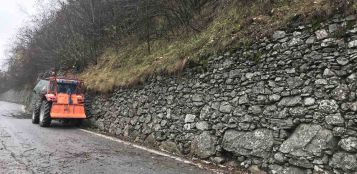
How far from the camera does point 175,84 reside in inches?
420

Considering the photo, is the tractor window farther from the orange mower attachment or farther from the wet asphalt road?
the wet asphalt road

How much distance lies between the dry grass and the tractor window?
0.71 metres

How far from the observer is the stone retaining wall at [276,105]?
624cm

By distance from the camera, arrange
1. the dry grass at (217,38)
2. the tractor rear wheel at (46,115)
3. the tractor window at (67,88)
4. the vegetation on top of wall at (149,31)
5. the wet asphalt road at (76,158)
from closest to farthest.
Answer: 1. the wet asphalt road at (76,158)
2. the dry grass at (217,38)
3. the vegetation on top of wall at (149,31)
4. the tractor rear wheel at (46,115)
5. the tractor window at (67,88)

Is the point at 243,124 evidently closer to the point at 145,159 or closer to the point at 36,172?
the point at 145,159

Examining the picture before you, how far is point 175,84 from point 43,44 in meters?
23.9

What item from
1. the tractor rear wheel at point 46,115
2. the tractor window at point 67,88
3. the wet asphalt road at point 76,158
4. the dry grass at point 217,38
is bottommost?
the wet asphalt road at point 76,158

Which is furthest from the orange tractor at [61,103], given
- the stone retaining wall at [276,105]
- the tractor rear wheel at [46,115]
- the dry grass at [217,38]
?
the stone retaining wall at [276,105]

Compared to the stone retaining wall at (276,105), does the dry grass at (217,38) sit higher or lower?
higher

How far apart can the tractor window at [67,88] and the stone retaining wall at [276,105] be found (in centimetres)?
682

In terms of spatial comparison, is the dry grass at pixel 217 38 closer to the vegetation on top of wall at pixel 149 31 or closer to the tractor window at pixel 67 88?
the vegetation on top of wall at pixel 149 31

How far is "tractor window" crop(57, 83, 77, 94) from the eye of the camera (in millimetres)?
16309

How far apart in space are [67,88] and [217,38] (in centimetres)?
888

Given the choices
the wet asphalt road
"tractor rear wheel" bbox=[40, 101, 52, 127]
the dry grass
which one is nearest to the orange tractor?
"tractor rear wheel" bbox=[40, 101, 52, 127]
